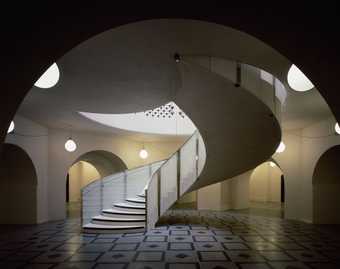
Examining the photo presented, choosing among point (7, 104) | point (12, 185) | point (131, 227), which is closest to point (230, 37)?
point (7, 104)

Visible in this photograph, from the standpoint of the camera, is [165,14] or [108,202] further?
[108,202]

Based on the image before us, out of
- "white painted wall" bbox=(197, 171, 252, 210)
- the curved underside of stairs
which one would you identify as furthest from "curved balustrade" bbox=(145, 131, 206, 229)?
"white painted wall" bbox=(197, 171, 252, 210)

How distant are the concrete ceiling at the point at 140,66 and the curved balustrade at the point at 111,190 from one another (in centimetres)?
241

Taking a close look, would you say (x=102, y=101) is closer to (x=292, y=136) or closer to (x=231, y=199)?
(x=292, y=136)

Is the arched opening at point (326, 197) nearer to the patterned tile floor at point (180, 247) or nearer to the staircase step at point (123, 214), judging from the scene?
the patterned tile floor at point (180, 247)

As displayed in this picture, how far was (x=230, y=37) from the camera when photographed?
3.43m

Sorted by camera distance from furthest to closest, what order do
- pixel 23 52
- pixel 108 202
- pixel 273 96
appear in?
1. pixel 108 202
2. pixel 273 96
3. pixel 23 52

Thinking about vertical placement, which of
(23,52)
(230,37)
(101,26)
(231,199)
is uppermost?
(230,37)

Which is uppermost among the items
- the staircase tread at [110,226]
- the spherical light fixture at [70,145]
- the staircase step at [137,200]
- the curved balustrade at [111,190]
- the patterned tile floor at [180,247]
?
the spherical light fixture at [70,145]

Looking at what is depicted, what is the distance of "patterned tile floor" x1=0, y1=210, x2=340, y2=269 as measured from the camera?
16.8ft

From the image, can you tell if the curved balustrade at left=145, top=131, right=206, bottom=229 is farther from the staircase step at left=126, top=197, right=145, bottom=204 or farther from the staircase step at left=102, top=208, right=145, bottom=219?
the staircase step at left=126, top=197, right=145, bottom=204

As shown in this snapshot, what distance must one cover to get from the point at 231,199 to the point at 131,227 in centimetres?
689

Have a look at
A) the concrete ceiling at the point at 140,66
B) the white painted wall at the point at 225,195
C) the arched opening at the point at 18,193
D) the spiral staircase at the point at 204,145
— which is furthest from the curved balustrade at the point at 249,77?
the white painted wall at the point at 225,195

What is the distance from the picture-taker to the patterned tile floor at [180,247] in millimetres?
5125
